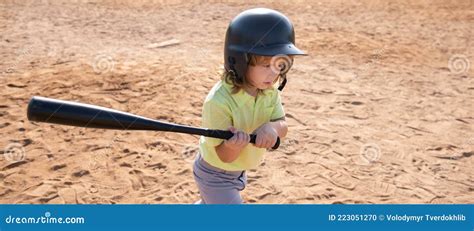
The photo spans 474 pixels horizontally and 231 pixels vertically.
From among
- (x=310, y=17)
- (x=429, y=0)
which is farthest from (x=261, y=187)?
(x=429, y=0)

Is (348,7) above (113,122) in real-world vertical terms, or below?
below

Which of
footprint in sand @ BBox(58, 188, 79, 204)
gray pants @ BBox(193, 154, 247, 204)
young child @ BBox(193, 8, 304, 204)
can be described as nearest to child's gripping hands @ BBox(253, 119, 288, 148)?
young child @ BBox(193, 8, 304, 204)

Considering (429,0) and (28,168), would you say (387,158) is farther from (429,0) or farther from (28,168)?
(429,0)

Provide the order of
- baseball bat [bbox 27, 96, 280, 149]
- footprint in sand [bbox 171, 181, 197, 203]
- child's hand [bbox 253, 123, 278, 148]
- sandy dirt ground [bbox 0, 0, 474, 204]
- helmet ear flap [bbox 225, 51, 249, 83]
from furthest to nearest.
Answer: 1. sandy dirt ground [bbox 0, 0, 474, 204]
2. footprint in sand [bbox 171, 181, 197, 203]
3. helmet ear flap [bbox 225, 51, 249, 83]
4. child's hand [bbox 253, 123, 278, 148]
5. baseball bat [bbox 27, 96, 280, 149]

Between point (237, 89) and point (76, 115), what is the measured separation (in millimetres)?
816

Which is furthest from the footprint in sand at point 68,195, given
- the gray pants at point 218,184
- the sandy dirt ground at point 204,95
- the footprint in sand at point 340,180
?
the footprint in sand at point 340,180

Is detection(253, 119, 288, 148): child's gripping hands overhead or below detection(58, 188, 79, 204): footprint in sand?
overhead

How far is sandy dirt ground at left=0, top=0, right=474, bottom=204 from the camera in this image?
168 inches

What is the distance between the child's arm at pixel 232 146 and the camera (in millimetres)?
2238

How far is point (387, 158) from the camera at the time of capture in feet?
16.1

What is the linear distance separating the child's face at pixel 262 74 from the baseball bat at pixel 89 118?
281 millimetres

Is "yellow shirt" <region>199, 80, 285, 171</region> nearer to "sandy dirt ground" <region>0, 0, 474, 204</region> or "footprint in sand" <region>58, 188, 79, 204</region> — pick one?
"sandy dirt ground" <region>0, 0, 474, 204</region>

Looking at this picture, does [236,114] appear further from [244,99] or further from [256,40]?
[256,40]

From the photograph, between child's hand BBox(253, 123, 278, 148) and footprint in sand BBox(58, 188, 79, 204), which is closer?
child's hand BBox(253, 123, 278, 148)
